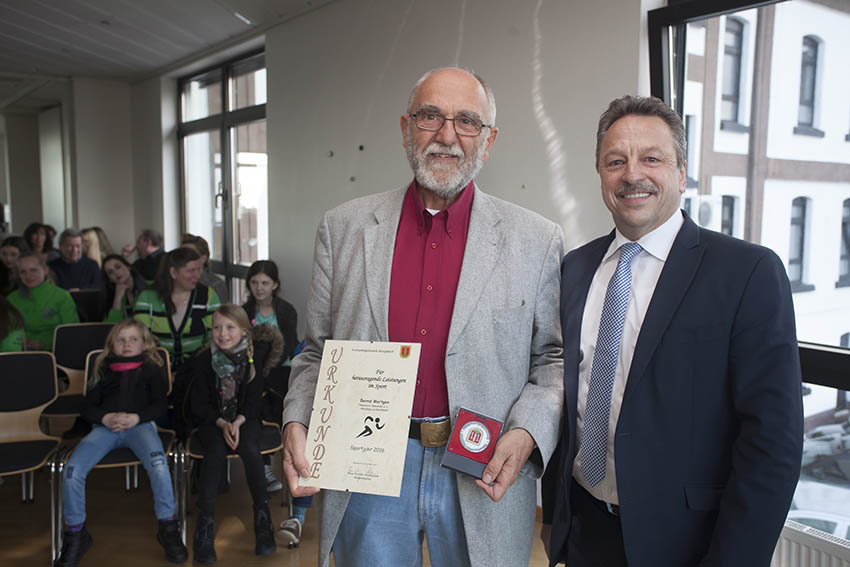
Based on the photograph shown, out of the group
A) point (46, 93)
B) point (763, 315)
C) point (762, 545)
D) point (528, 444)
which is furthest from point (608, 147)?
point (46, 93)

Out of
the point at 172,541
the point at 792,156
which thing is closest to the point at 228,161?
the point at 172,541

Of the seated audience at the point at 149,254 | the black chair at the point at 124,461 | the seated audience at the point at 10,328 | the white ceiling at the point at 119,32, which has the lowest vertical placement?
the black chair at the point at 124,461

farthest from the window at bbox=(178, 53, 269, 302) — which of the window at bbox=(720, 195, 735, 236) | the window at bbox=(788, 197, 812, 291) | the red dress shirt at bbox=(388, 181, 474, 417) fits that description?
the red dress shirt at bbox=(388, 181, 474, 417)

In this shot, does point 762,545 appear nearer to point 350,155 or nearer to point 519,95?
point 519,95

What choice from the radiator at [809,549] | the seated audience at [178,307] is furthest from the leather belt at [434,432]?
the seated audience at [178,307]

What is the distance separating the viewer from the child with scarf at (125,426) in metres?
3.26

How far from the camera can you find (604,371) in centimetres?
150

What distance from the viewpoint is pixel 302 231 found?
5.87 meters

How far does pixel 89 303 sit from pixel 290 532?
342 centimetres

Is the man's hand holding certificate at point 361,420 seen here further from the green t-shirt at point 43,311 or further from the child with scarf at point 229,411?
the green t-shirt at point 43,311

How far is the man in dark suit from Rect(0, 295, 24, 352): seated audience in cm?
402

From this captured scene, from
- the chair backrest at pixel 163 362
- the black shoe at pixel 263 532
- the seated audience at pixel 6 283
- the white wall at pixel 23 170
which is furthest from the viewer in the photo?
the white wall at pixel 23 170

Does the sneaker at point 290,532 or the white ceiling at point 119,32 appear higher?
the white ceiling at point 119,32

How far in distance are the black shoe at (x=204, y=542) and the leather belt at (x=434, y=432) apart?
2.31 m
